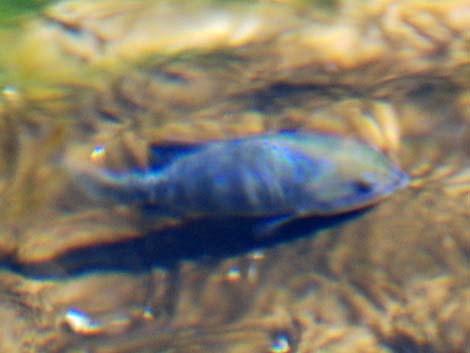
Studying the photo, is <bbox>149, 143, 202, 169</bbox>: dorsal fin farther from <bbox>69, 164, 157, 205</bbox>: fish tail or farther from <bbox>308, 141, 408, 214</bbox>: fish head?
<bbox>308, 141, 408, 214</bbox>: fish head

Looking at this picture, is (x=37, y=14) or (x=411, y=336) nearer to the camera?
(x=411, y=336)

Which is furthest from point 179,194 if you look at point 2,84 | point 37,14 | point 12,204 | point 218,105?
point 37,14

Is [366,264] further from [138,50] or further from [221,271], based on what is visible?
[138,50]

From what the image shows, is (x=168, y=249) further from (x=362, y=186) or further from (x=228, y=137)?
(x=362, y=186)

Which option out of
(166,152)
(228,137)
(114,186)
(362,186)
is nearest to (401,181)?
(362,186)

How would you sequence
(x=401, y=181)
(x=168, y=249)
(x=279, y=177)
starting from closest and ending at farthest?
(x=279, y=177)
(x=401, y=181)
(x=168, y=249)

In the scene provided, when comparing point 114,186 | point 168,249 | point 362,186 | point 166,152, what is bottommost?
point 168,249
